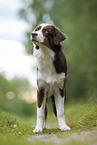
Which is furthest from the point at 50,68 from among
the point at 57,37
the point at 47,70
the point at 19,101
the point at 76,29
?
the point at 19,101

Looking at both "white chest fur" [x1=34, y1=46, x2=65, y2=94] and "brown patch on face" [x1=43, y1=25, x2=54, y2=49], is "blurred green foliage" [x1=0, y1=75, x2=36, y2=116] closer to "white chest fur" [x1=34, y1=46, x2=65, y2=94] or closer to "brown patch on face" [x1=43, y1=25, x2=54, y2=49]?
"white chest fur" [x1=34, y1=46, x2=65, y2=94]

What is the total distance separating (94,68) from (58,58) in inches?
359

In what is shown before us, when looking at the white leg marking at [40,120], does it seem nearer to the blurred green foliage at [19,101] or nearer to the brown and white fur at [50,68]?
the brown and white fur at [50,68]

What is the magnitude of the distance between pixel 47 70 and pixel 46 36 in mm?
731

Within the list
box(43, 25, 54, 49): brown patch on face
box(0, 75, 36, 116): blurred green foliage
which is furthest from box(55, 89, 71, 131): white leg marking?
box(0, 75, 36, 116): blurred green foliage

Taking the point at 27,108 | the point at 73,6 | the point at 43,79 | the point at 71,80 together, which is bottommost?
Answer: the point at 27,108

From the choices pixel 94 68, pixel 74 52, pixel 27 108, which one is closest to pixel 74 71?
pixel 74 52

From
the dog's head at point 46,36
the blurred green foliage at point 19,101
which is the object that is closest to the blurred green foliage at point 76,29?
the dog's head at point 46,36

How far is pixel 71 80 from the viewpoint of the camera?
688 inches

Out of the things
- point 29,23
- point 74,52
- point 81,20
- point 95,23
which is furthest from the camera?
point 29,23

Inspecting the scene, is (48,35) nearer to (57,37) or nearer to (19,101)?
(57,37)

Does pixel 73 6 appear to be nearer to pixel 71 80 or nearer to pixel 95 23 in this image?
pixel 95 23

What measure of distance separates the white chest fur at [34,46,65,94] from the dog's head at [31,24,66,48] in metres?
0.18

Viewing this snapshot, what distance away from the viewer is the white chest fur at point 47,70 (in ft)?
14.7
